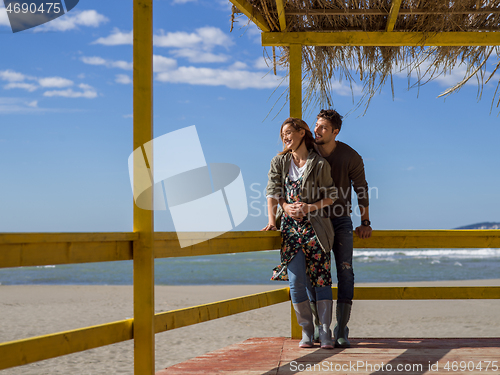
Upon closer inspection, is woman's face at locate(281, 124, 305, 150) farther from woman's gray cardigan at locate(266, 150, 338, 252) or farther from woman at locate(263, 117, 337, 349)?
woman's gray cardigan at locate(266, 150, 338, 252)

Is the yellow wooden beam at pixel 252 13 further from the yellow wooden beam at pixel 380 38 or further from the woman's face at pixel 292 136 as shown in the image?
the woman's face at pixel 292 136

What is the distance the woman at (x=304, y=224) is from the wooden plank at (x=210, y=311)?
0.24 meters

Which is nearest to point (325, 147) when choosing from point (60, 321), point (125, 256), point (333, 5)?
point (333, 5)

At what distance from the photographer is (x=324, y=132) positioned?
286 centimetres

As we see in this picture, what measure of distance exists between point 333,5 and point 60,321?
7.09 metres

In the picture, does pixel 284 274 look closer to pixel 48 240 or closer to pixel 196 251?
pixel 196 251

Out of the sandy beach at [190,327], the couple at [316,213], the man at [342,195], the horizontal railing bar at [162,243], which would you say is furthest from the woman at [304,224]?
the sandy beach at [190,327]

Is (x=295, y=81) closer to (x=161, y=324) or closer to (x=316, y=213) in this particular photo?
(x=316, y=213)

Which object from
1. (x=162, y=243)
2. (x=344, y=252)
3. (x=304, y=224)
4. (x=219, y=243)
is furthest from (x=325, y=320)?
(x=162, y=243)

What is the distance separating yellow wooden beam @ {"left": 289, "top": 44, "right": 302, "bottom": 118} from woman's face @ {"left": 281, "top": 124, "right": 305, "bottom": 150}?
517 mm

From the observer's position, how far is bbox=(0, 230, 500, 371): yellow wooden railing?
1.54 metres

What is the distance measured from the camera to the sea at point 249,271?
53.3ft

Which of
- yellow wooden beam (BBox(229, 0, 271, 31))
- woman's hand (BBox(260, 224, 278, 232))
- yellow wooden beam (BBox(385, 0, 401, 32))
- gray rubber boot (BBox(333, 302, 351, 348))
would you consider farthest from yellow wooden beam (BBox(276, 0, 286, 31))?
gray rubber boot (BBox(333, 302, 351, 348))

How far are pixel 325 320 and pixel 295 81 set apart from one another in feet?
5.62
